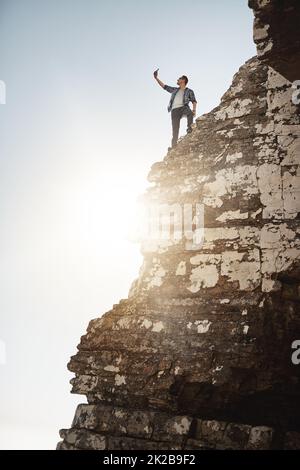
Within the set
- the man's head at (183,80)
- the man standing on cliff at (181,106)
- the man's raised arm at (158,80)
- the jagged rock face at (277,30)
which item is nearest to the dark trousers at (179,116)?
the man standing on cliff at (181,106)

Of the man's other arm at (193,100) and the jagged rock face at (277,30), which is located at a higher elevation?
the man's other arm at (193,100)

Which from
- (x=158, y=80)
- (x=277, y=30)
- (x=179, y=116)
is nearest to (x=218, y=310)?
(x=277, y=30)

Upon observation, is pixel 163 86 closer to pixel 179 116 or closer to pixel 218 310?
pixel 179 116

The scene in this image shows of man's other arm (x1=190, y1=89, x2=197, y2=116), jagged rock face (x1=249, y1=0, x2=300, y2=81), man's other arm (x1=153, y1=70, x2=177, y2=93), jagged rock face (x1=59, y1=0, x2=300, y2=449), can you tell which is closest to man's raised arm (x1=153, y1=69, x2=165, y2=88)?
man's other arm (x1=153, y1=70, x2=177, y2=93)

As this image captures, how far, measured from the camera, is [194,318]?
347 centimetres

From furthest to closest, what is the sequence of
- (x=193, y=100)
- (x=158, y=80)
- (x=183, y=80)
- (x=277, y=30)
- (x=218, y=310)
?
(x=158, y=80) < (x=183, y=80) < (x=193, y=100) < (x=218, y=310) < (x=277, y=30)

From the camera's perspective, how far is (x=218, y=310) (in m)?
3.42

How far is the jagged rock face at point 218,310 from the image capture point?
122 inches

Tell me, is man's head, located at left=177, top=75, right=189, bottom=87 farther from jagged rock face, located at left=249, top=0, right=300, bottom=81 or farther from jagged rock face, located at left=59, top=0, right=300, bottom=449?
jagged rock face, located at left=249, top=0, right=300, bottom=81

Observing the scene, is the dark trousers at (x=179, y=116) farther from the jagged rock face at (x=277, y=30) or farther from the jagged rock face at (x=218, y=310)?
the jagged rock face at (x=277, y=30)

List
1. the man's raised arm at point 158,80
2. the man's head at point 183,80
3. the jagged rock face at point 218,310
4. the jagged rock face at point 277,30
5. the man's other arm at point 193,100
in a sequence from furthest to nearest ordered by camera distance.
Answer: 1. the man's raised arm at point 158,80
2. the man's head at point 183,80
3. the man's other arm at point 193,100
4. the jagged rock face at point 218,310
5. the jagged rock face at point 277,30

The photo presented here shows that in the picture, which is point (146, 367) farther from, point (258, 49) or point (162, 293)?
point (258, 49)

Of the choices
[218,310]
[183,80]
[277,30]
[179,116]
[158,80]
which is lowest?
[218,310]

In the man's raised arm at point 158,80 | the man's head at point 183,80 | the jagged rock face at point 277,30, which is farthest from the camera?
the man's raised arm at point 158,80
